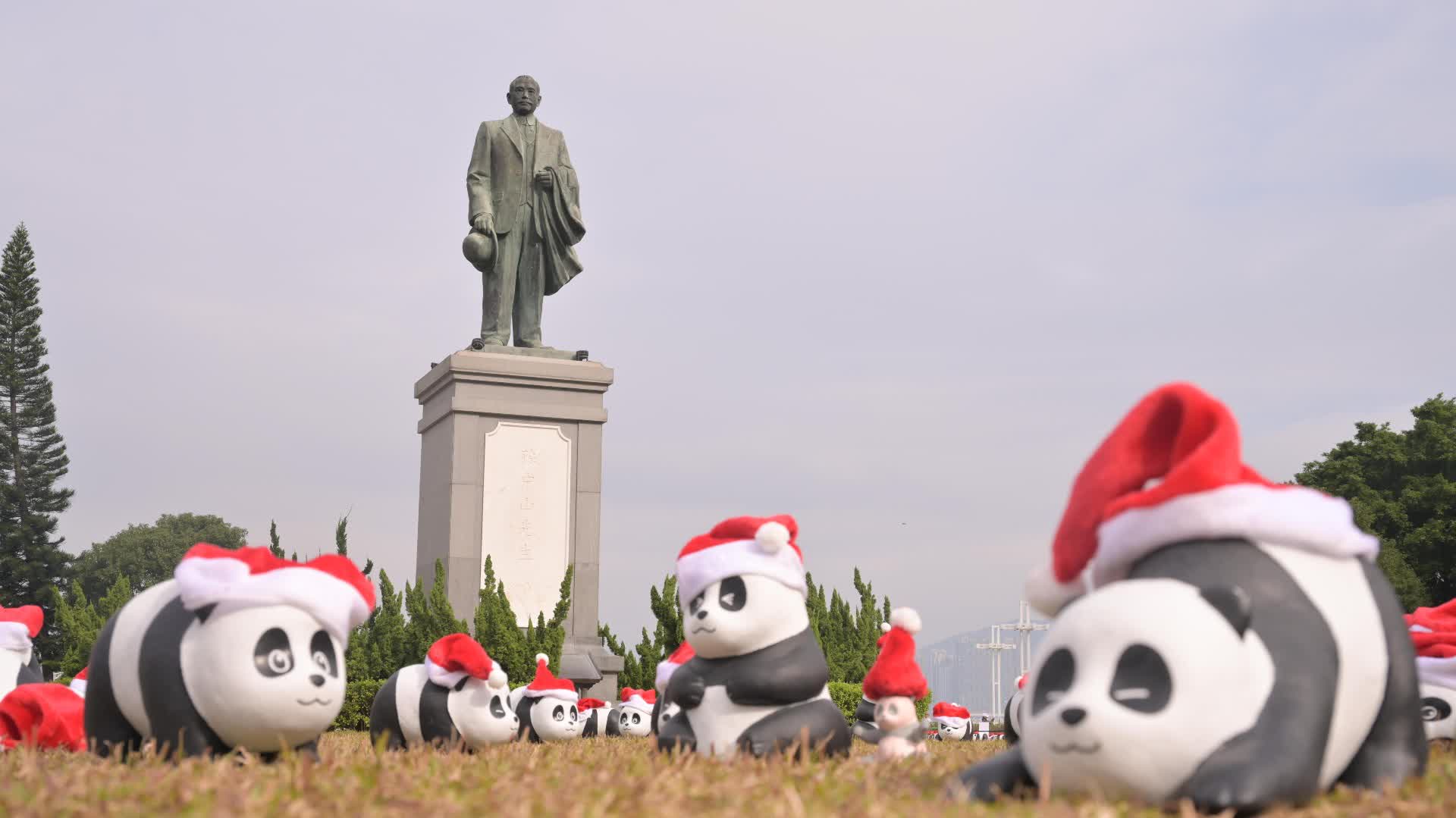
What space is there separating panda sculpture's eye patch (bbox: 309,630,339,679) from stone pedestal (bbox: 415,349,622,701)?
29.5 feet

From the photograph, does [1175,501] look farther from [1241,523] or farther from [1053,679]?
[1053,679]

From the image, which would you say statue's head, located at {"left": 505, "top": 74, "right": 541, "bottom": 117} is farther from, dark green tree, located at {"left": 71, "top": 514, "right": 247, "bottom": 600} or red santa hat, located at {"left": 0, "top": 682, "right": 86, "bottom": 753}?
dark green tree, located at {"left": 71, "top": 514, "right": 247, "bottom": 600}

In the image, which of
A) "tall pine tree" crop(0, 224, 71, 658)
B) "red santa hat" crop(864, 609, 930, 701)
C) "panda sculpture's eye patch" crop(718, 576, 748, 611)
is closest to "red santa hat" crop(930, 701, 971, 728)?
"red santa hat" crop(864, 609, 930, 701)

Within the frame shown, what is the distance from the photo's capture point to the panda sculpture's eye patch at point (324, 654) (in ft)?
19.3

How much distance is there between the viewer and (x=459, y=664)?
28.5 ft

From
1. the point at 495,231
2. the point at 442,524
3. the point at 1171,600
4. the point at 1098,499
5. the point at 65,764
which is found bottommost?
the point at 65,764

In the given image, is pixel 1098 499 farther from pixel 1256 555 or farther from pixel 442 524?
pixel 442 524

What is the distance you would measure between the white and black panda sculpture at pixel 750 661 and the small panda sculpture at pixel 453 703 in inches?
80.6

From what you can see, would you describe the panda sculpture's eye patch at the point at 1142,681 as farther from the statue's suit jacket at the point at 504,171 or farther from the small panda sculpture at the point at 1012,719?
the statue's suit jacket at the point at 504,171

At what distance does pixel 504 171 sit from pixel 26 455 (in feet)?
67.3

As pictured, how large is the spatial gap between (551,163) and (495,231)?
0.99m

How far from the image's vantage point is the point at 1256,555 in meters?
4.19

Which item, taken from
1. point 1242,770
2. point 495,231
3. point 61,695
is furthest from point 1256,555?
point 495,231

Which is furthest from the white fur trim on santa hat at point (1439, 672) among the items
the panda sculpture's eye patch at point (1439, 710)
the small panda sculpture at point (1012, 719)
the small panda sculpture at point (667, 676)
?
the small panda sculpture at point (667, 676)
